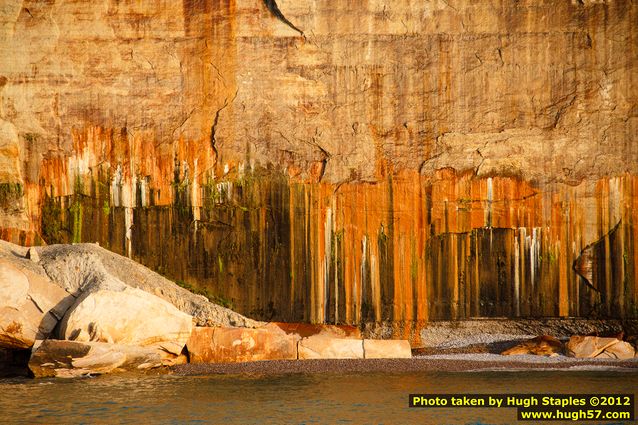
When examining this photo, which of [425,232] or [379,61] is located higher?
[379,61]

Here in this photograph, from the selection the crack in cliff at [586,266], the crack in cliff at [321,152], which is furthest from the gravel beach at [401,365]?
the crack in cliff at [321,152]

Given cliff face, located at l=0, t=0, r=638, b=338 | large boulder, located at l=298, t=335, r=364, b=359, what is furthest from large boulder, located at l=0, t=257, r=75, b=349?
large boulder, located at l=298, t=335, r=364, b=359

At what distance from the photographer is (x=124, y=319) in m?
10.1

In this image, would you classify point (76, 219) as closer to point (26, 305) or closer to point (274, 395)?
point (26, 305)

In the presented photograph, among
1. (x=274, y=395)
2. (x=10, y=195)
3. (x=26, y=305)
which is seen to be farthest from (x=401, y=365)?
(x=10, y=195)

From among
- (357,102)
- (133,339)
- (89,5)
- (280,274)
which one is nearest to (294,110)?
(357,102)

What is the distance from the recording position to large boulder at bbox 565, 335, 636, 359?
36.2ft

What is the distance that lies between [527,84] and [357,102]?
2277 mm

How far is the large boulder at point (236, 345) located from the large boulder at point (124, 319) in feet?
0.66

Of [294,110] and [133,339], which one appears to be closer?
[133,339]

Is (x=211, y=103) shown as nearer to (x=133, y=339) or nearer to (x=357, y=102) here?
(x=357, y=102)

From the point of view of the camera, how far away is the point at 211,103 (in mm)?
12078

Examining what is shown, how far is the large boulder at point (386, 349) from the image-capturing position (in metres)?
11.2

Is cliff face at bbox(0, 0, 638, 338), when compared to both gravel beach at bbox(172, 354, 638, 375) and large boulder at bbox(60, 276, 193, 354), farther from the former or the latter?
large boulder at bbox(60, 276, 193, 354)
